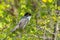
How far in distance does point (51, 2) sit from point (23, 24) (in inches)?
→ 47.9

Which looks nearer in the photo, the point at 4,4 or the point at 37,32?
the point at 37,32

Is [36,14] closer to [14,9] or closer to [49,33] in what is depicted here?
[49,33]

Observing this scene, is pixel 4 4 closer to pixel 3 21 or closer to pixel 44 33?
pixel 3 21

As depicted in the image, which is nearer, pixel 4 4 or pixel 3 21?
pixel 3 21

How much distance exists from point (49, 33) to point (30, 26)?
512 millimetres

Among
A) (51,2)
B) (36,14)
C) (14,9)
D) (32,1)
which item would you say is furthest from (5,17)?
(14,9)

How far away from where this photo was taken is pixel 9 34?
537 centimetres

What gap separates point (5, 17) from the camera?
6.41 meters

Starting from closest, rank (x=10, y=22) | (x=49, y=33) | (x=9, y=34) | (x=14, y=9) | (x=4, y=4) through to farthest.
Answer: (x=9, y=34) → (x=49, y=33) → (x=10, y=22) → (x=4, y=4) → (x=14, y=9)

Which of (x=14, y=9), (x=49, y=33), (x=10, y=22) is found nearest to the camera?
(x=49, y=33)

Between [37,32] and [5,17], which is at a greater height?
[5,17]

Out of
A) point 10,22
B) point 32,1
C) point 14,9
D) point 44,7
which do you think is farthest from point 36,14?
point 14,9

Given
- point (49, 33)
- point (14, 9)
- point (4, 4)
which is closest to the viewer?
point (49, 33)

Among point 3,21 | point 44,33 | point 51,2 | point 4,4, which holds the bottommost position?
point 44,33
